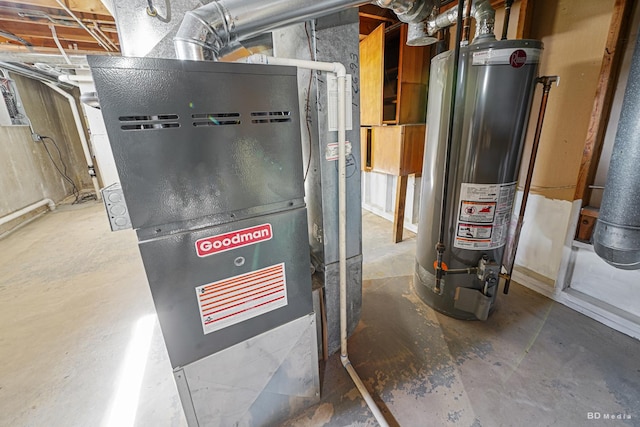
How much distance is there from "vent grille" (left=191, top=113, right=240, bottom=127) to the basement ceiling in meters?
2.14

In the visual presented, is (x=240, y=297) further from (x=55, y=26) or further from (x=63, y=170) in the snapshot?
(x=63, y=170)

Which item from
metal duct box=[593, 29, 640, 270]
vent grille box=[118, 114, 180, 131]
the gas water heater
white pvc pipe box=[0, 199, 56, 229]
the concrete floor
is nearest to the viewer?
vent grille box=[118, 114, 180, 131]

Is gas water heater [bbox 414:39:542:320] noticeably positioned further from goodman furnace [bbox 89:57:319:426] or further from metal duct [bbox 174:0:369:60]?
goodman furnace [bbox 89:57:319:426]

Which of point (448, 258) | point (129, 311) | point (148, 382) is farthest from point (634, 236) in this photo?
point (129, 311)

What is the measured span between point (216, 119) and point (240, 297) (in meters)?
0.54

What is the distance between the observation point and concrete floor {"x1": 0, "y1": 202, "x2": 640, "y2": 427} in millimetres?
1191

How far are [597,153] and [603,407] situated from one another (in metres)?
1.34

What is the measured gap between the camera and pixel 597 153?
1586 millimetres

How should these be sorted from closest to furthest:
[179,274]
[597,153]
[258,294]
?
[179,274] < [258,294] < [597,153]

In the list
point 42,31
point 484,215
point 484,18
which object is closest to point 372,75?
point 484,18

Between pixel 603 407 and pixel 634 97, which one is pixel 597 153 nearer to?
pixel 634 97

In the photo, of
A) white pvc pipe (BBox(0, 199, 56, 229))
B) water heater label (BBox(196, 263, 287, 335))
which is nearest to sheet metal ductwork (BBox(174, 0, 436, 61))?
water heater label (BBox(196, 263, 287, 335))

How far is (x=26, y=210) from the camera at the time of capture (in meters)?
3.82

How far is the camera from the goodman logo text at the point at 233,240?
772 millimetres
